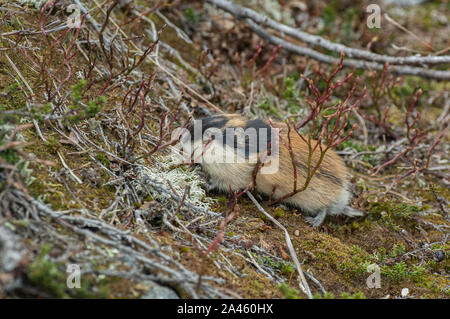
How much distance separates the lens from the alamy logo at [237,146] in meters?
4.56

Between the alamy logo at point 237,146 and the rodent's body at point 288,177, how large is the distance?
0.08 feet

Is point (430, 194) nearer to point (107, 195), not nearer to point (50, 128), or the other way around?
point (107, 195)

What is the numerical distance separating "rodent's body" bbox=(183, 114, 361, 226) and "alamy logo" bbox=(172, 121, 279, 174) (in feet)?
0.08

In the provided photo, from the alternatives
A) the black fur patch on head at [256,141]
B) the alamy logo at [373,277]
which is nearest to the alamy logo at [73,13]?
the black fur patch on head at [256,141]

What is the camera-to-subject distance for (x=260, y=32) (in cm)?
691

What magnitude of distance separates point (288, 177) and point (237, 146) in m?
0.66

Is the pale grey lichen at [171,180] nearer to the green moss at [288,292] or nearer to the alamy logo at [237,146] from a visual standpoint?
the alamy logo at [237,146]

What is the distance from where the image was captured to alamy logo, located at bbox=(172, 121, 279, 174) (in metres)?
4.56

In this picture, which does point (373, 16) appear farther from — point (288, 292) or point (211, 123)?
point (288, 292)

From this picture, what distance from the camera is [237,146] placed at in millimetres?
4574

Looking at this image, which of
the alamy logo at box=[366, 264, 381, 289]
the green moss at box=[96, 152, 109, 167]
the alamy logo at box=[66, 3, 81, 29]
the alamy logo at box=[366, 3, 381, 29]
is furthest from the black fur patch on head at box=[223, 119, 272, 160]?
the alamy logo at box=[366, 3, 381, 29]

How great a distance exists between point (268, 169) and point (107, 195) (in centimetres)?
176

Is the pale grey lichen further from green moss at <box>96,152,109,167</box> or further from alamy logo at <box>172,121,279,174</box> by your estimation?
green moss at <box>96,152,109,167</box>

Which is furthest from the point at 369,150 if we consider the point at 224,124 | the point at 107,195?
the point at 107,195
